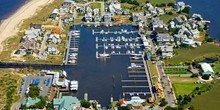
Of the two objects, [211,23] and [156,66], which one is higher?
[211,23]

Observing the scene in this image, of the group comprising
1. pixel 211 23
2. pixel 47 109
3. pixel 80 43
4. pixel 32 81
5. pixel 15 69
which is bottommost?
pixel 47 109

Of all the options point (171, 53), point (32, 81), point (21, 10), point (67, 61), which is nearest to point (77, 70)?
point (67, 61)

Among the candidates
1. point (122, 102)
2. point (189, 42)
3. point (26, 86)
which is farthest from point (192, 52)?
point (26, 86)

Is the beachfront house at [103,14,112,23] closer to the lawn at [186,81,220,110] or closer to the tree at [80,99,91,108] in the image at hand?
the tree at [80,99,91,108]

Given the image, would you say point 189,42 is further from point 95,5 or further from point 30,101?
point 30,101

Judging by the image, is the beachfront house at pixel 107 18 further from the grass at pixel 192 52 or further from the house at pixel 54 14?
the grass at pixel 192 52

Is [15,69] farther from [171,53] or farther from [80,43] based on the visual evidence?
[171,53]
